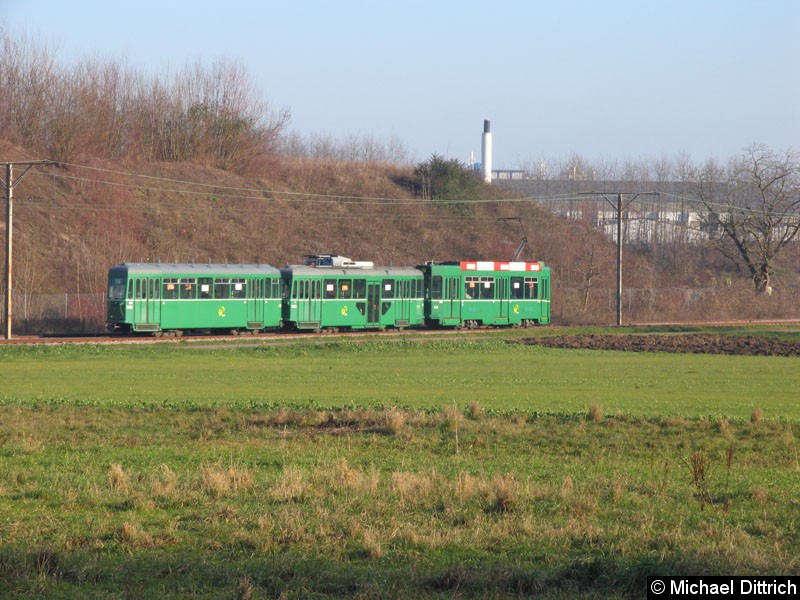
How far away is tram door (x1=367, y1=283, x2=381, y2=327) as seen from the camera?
54.2 metres

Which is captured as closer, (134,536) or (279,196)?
(134,536)

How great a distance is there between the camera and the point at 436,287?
56.7 metres

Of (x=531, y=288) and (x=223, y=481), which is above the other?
(x=531, y=288)

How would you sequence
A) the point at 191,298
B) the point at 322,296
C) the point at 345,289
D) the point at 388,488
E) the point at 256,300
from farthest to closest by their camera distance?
the point at 345,289, the point at 322,296, the point at 256,300, the point at 191,298, the point at 388,488

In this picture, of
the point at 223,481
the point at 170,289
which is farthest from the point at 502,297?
the point at 223,481

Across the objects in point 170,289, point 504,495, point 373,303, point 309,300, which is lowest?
Result: point 504,495

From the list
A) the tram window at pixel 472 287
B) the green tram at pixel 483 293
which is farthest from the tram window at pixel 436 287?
the tram window at pixel 472 287

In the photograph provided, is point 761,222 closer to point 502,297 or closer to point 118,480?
point 502,297

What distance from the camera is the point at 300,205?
3376 inches

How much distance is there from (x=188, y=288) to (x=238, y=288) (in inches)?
111

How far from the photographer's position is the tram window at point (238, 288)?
1956 inches

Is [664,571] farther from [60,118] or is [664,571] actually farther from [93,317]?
[60,118]

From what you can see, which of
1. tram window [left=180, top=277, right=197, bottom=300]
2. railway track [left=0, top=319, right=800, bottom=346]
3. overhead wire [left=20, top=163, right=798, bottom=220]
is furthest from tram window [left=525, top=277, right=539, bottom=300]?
tram window [left=180, top=277, right=197, bottom=300]

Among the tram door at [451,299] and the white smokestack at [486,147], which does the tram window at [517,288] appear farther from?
the white smokestack at [486,147]
